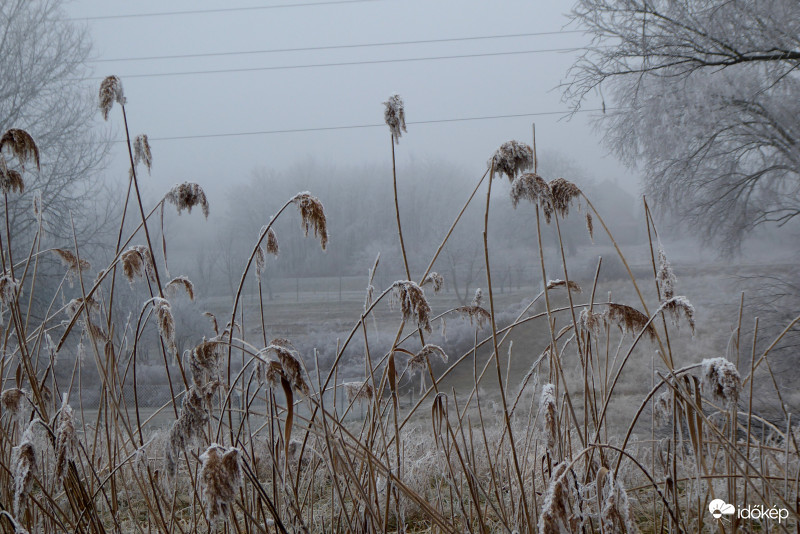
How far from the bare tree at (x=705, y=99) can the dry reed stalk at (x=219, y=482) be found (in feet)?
12.4

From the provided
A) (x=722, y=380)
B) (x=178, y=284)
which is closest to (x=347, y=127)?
(x=178, y=284)

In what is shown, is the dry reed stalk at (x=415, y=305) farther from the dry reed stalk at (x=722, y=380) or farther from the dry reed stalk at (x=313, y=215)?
the dry reed stalk at (x=722, y=380)

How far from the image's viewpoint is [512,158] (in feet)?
1.90

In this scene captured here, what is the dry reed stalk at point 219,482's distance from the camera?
373 millimetres

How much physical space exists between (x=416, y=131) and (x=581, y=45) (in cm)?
123

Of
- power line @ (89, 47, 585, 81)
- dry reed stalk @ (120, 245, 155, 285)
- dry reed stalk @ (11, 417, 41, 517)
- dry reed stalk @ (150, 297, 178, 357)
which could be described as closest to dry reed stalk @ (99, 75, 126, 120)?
dry reed stalk @ (120, 245, 155, 285)

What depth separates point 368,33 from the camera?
3.87m

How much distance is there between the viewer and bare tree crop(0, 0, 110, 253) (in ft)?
13.4

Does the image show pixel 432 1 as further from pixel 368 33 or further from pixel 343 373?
pixel 343 373

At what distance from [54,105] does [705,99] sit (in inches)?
178

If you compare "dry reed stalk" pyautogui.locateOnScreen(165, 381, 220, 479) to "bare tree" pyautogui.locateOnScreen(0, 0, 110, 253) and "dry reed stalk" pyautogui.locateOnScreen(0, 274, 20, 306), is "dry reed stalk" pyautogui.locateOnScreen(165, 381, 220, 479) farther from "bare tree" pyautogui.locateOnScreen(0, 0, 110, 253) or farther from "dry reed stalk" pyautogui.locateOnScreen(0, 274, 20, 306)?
"bare tree" pyautogui.locateOnScreen(0, 0, 110, 253)

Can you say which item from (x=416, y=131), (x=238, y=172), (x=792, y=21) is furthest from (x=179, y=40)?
(x=792, y=21)

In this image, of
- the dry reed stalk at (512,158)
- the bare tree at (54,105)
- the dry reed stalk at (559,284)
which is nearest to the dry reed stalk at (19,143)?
the dry reed stalk at (512,158)

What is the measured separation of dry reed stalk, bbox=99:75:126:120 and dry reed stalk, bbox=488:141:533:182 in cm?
48
